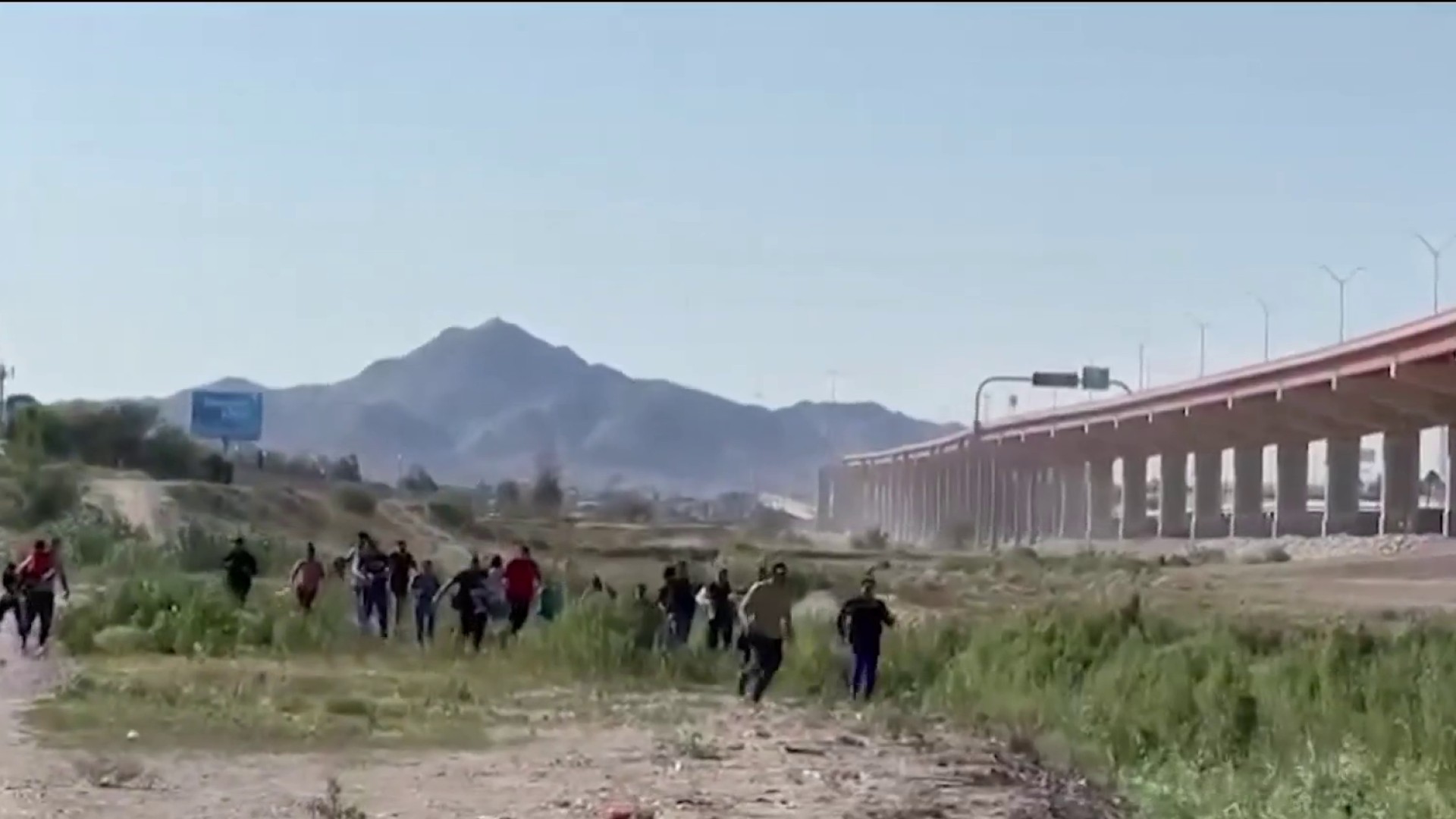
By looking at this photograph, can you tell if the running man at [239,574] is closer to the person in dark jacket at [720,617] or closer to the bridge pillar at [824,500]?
the person in dark jacket at [720,617]

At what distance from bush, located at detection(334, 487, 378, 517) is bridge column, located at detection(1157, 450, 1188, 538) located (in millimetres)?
33324

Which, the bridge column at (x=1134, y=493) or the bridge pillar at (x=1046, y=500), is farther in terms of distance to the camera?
the bridge pillar at (x=1046, y=500)

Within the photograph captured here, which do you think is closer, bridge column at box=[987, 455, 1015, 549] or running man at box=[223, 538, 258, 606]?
running man at box=[223, 538, 258, 606]

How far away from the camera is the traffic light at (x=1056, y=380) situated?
91000 mm

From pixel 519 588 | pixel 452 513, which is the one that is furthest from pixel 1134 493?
pixel 519 588

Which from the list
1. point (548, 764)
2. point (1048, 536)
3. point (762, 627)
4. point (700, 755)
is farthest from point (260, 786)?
point (1048, 536)

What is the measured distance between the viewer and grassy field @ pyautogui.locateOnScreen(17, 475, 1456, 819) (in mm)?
18719

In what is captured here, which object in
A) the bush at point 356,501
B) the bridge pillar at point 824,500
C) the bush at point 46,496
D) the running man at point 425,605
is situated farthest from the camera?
the bridge pillar at point 824,500

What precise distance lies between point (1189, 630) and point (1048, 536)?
281 ft

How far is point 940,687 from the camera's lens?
25281 millimetres

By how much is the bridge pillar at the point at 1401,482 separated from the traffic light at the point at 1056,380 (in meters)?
11.3

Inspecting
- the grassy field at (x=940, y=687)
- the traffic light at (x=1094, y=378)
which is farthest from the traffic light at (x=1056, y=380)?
the grassy field at (x=940, y=687)

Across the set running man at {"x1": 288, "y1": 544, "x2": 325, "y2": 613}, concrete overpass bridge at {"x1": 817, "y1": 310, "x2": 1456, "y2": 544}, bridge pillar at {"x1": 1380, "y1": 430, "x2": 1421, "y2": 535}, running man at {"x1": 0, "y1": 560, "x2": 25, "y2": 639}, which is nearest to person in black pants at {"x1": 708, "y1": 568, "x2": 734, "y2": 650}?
running man at {"x1": 288, "y1": 544, "x2": 325, "y2": 613}

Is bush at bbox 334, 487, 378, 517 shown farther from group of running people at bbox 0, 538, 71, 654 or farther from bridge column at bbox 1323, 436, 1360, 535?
group of running people at bbox 0, 538, 71, 654
